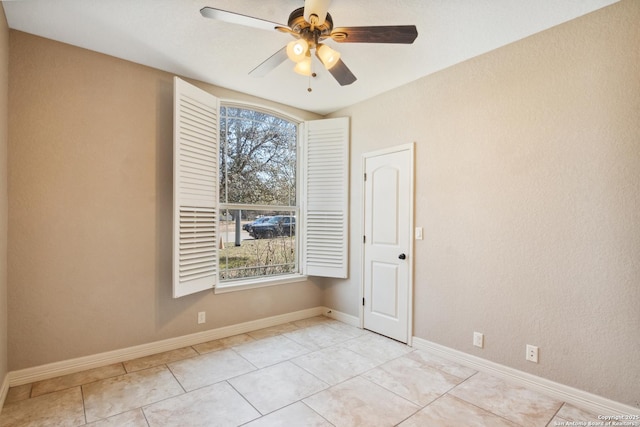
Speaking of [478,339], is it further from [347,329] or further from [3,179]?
[3,179]

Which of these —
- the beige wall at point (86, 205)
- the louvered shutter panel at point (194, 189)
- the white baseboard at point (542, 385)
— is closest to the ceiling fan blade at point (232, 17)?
the louvered shutter panel at point (194, 189)

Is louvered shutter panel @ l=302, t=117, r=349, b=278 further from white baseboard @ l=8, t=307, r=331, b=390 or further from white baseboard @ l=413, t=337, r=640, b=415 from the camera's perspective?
white baseboard @ l=413, t=337, r=640, b=415

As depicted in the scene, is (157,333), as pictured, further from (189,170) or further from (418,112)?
(418,112)

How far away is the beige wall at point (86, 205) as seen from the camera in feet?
8.23

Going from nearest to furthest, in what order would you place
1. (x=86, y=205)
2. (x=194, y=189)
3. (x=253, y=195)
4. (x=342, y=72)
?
1. (x=342, y=72)
2. (x=86, y=205)
3. (x=194, y=189)
4. (x=253, y=195)

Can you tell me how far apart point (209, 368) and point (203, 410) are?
63 centimetres

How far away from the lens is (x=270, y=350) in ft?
10.5

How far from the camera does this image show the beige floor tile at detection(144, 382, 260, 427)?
206 cm

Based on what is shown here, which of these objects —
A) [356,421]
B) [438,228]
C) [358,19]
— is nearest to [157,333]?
[356,421]

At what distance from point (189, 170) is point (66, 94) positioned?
1.10 meters

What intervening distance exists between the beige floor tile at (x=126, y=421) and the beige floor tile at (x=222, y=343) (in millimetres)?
1010

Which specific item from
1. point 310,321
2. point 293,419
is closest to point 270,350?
point 310,321

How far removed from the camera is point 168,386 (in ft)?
8.16

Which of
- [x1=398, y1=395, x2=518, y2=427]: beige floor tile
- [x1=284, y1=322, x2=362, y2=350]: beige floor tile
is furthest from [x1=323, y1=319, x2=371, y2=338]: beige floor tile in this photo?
[x1=398, y1=395, x2=518, y2=427]: beige floor tile
